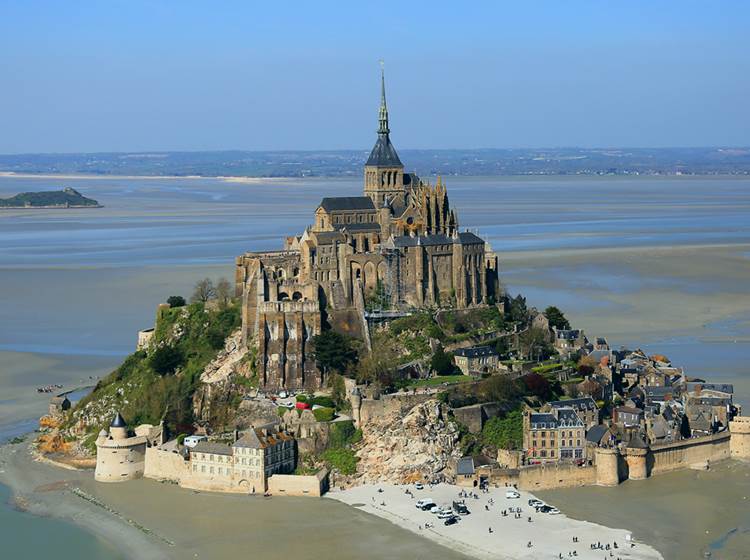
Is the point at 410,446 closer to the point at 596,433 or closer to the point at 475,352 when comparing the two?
the point at 596,433

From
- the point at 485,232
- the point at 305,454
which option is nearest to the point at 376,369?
the point at 305,454

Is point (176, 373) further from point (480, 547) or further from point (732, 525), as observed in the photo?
point (732, 525)

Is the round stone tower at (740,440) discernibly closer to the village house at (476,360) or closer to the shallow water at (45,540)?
the village house at (476,360)

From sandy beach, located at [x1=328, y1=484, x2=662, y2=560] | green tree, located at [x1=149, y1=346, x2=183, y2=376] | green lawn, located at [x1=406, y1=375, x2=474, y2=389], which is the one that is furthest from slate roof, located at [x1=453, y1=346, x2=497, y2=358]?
green tree, located at [x1=149, y1=346, x2=183, y2=376]

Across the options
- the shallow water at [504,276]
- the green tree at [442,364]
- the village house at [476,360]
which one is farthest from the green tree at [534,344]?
the shallow water at [504,276]

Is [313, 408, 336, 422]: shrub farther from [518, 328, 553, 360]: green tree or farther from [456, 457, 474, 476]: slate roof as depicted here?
[518, 328, 553, 360]: green tree

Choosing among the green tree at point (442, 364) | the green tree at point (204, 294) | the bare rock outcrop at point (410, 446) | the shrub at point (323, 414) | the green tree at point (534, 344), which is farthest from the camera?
the green tree at point (204, 294)
